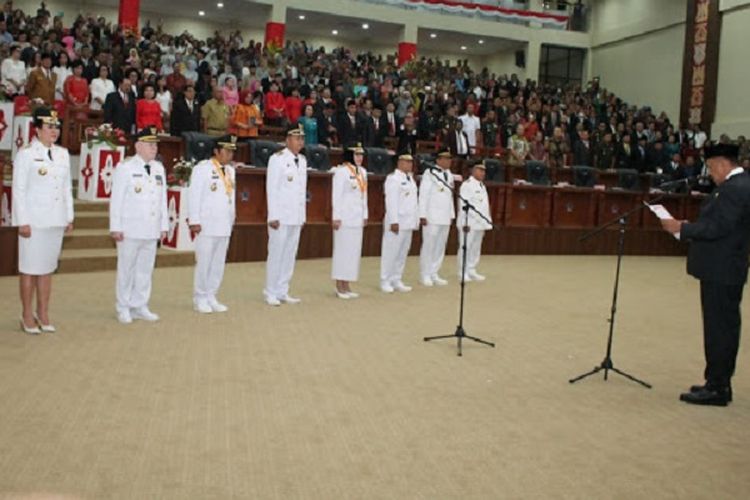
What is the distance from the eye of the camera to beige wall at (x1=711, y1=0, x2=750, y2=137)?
66.3 ft

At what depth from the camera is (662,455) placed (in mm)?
3877

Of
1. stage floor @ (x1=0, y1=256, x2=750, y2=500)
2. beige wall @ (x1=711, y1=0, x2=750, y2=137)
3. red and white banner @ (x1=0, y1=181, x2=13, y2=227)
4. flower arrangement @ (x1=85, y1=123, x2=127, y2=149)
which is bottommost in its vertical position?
stage floor @ (x1=0, y1=256, x2=750, y2=500)

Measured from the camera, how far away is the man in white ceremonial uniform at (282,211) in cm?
763

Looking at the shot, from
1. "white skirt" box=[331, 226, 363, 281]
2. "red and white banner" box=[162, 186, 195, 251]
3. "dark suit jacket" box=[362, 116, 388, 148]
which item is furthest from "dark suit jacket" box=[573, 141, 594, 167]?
"white skirt" box=[331, 226, 363, 281]

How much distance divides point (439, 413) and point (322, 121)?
937cm

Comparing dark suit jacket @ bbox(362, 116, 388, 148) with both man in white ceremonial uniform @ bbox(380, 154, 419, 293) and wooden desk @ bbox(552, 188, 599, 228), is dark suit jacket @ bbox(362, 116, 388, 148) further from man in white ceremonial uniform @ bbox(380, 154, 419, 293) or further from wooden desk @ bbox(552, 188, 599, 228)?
man in white ceremonial uniform @ bbox(380, 154, 419, 293)

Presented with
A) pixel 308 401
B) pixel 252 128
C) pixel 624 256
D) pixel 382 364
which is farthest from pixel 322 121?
pixel 308 401

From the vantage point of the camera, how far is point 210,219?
23.1ft

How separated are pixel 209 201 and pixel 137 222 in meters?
0.79

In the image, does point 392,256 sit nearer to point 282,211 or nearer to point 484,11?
point 282,211

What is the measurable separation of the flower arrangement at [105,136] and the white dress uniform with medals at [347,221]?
128 inches

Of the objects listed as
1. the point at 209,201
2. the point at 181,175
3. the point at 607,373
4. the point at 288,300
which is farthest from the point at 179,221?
the point at 607,373

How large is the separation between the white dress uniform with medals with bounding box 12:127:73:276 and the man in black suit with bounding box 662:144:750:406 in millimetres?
3973

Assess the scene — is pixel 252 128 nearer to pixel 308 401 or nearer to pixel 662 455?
pixel 308 401
